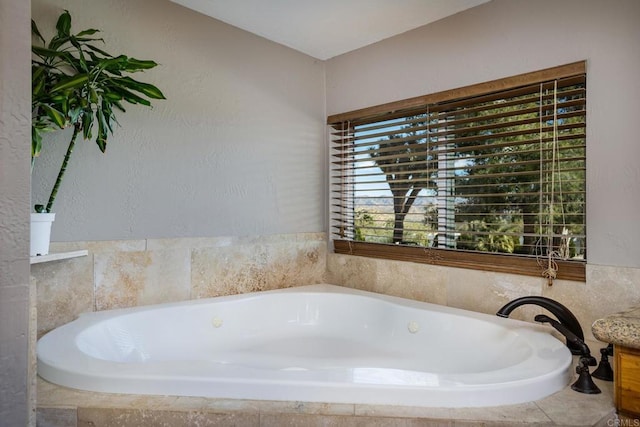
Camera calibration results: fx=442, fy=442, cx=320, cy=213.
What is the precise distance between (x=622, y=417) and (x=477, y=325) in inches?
33.5

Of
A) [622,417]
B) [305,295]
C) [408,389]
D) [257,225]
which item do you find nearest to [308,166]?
[257,225]

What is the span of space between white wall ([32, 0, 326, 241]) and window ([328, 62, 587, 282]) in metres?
0.34

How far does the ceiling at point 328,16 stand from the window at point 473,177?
460mm

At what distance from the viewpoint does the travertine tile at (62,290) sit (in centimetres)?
204

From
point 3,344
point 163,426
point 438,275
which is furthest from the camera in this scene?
point 438,275

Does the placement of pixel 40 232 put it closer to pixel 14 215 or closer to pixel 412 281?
pixel 14 215

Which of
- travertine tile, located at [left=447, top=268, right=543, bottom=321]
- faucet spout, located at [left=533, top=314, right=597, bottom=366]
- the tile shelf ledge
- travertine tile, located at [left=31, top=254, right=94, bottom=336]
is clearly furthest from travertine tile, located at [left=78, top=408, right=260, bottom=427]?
travertine tile, located at [left=447, top=268, right=543, bottom=321]

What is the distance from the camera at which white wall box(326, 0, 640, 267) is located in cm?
189

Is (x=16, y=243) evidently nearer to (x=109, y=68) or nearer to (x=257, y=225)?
(x=109, y=68)

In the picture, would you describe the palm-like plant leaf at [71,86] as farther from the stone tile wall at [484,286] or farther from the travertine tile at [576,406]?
the travertine tile at [576,406]

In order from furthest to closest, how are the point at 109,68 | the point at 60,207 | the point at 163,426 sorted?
the point at 60,207, the point at 109,68, the point at 163,426

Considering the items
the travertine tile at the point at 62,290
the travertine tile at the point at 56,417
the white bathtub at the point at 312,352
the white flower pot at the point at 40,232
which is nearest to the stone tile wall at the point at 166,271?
the travertine tile at the point at 62,290

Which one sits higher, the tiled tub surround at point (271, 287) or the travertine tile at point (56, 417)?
the tiled tub surround at point (271, 287)

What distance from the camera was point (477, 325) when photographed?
7.16ft
